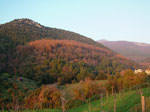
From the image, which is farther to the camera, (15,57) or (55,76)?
(15,57)

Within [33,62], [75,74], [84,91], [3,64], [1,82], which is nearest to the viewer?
[84,91]

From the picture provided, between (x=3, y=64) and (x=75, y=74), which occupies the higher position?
(x=3, y=64)

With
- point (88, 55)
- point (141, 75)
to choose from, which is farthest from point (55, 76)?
point (88, 55)

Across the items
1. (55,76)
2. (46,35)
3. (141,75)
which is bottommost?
(55,76)

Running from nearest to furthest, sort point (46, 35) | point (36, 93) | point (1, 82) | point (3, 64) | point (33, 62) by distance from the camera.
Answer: point (36, 93) < point (1, 82) < point (3, 64) < point (33, 62) < point (46, 35)

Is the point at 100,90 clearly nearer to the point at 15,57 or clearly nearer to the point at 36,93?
the point at 36,93

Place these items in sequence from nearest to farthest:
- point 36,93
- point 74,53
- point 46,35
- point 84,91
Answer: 1. point 36,93
2. point 84,91
3. point 74,53
4. point 46,35

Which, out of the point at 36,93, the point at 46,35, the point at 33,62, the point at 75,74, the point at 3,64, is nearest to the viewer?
the point at 36,93

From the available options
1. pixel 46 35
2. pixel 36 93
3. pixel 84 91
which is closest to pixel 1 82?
pixel 36 93

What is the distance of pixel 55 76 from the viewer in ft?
186

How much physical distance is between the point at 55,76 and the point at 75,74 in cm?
671

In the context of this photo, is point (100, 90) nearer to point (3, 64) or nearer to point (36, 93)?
point (36, 93)

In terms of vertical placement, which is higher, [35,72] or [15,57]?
[15,57]

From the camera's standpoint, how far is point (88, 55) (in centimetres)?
9344
